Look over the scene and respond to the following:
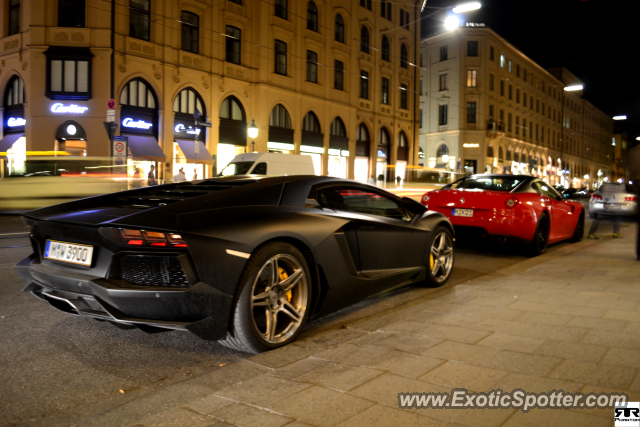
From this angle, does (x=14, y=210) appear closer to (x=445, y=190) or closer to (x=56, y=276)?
(x=445, y=190)

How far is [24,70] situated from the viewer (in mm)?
23750

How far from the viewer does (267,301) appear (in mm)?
3697

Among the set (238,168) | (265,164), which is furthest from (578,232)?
(238,168)

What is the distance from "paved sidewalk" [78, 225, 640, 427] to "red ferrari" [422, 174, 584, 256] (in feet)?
9.55

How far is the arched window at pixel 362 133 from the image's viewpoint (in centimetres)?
3881

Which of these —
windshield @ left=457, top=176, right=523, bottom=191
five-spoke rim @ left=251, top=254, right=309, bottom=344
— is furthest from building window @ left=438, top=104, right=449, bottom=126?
five-spoke rim @ left=251, top=254, right=309, bottom=344

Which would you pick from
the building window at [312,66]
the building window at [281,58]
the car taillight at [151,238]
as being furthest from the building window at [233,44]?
the car taillight at [151,238]

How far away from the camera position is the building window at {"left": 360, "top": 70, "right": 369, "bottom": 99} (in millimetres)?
38438

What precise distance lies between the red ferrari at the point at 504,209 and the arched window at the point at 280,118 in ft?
75.9

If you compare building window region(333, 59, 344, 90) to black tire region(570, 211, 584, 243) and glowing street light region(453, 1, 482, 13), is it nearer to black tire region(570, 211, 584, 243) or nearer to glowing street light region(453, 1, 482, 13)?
glowing street light region(453, 1, 482, 13)

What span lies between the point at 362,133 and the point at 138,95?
1862 centimetres

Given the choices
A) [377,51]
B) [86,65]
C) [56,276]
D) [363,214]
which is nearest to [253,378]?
[56,276]

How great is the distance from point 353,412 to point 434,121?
56289 millimetres

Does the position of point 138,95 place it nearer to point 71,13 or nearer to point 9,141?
point 71,13
